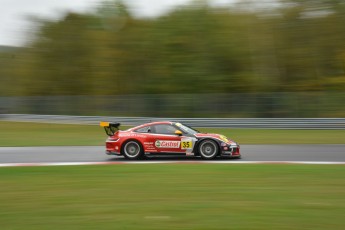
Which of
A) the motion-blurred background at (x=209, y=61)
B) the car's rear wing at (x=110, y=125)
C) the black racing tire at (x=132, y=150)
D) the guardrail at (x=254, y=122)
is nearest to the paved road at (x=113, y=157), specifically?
the black racing tire at (x=132, y=150)

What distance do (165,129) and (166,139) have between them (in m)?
0.32

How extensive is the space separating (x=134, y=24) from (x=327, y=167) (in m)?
28.7

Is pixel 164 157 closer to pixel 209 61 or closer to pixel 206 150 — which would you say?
pixel 206 150

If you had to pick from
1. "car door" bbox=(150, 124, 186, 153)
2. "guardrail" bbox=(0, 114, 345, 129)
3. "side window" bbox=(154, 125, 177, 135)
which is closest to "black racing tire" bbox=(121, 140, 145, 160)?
"car door" bbox=(150, 124, 186, 153)

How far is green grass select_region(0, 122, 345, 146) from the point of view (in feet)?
66.3

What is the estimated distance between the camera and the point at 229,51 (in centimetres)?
3416

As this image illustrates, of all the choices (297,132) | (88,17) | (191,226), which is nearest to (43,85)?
(88,17)

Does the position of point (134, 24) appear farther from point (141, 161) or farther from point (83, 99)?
point (141, 161)

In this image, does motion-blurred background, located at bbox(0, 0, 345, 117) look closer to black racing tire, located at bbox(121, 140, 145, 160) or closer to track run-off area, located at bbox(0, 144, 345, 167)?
track run-off area, located at bbox(0, 144, 345, 167)

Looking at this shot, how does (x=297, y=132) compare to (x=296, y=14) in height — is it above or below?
below

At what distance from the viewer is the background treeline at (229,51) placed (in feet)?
108

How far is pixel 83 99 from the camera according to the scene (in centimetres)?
3312

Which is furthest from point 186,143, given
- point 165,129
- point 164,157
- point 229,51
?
point 229,51

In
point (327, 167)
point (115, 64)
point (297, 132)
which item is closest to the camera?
point (327, 167)
